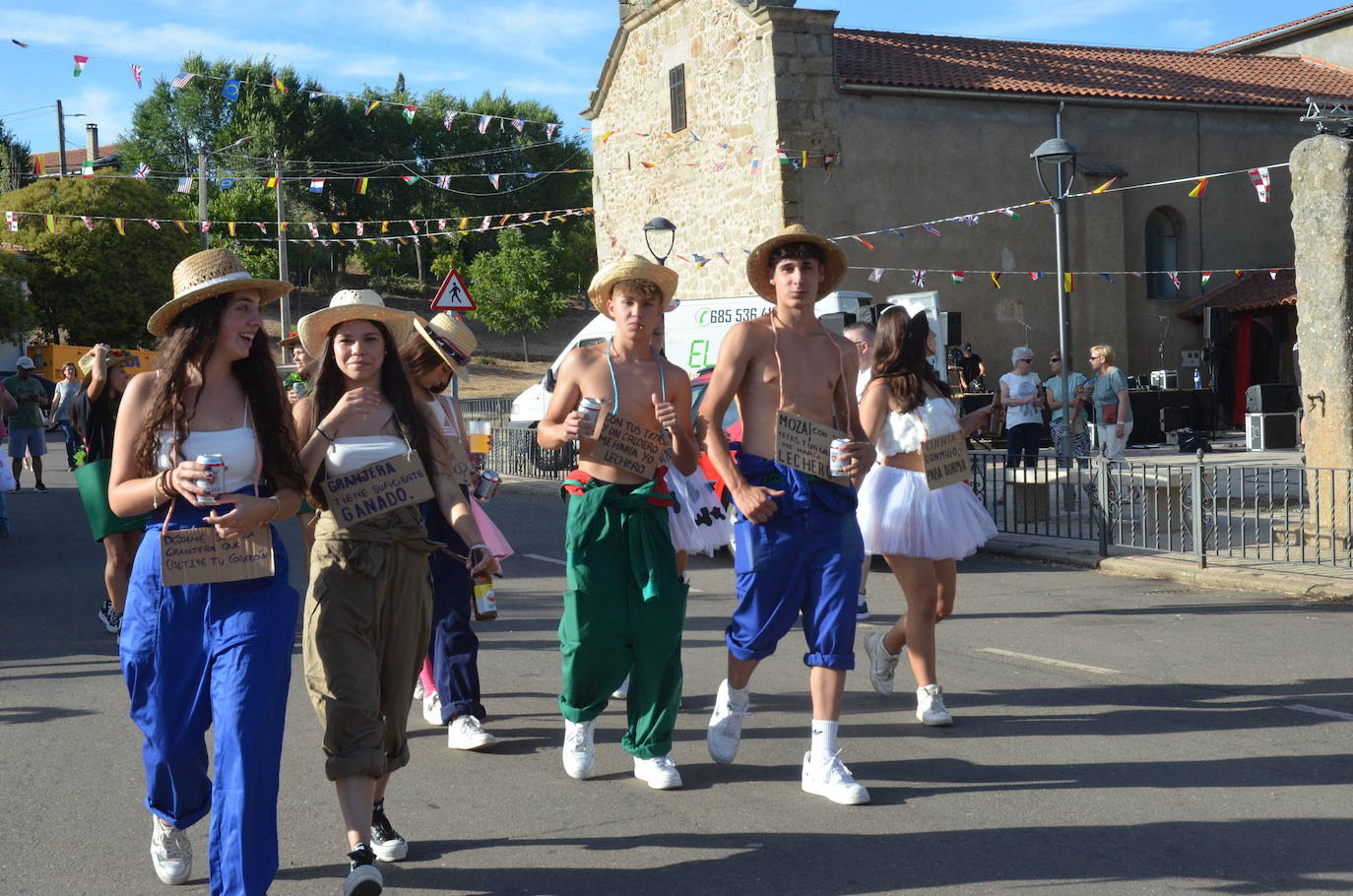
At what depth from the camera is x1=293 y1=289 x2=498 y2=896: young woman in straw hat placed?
4.12m

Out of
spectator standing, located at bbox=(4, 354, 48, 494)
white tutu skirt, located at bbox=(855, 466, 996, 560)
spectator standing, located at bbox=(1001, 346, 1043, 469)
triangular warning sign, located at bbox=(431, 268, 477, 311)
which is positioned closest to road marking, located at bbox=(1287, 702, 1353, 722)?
white tutu skirt, located at bbox=(855, 466, 996, 560)

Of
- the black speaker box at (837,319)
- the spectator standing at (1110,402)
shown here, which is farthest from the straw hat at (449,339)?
the black speaker box at (837,319)

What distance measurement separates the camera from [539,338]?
210 ft

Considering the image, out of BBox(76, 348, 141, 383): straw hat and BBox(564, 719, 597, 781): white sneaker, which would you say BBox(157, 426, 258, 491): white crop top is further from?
BBox(76, 348, 141, 383): straw hat

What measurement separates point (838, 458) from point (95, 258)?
47.7m

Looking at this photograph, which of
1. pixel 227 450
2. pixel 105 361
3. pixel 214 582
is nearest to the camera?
pixel 214 582

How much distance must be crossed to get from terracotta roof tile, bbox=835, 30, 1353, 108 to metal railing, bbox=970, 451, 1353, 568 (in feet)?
52.2

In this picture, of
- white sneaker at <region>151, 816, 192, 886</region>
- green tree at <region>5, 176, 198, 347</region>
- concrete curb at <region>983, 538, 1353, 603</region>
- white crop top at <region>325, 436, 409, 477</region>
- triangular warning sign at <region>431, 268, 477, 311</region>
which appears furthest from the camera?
green tree at <region>5, 176, 198, 347</region>

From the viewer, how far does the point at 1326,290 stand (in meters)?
11.8

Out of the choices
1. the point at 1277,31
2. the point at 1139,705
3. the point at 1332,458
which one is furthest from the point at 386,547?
the point at 1277,31

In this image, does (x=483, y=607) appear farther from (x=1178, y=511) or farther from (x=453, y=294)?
(x=453, y=294)

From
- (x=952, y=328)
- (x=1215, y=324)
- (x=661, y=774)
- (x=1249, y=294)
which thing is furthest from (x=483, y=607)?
(x=1249, y=294)

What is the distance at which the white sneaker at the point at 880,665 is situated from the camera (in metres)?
6.75

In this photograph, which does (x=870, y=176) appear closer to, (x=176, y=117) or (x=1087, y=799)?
(x=1087, y=799)
